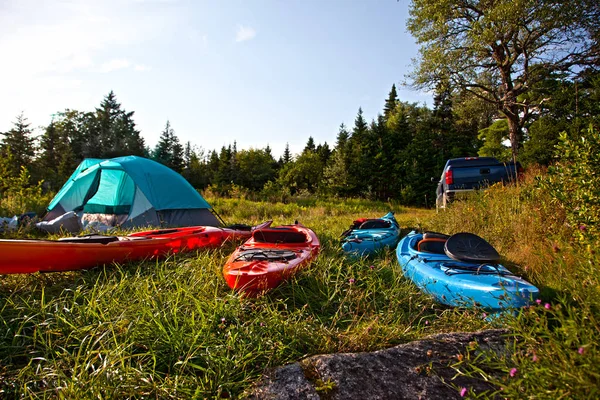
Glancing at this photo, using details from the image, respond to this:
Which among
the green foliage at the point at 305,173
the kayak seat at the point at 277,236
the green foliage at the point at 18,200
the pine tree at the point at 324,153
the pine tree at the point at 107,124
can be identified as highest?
the pine tree at the point at 107,124

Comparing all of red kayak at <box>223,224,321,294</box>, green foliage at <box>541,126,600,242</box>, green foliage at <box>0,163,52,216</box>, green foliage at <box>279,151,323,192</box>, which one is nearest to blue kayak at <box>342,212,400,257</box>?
red kayak at <box>223,224,321,294</box>

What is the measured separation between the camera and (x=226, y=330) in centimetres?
199

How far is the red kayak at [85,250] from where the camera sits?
290 centimetres

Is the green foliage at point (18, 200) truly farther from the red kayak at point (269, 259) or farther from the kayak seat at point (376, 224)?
the kayak seat at point (376, 224)

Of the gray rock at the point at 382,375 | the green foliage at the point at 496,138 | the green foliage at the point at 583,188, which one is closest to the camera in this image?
the gray rock at the point at 382,375

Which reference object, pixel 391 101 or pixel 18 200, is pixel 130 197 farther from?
pixel 391 101

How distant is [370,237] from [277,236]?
5.48 feet

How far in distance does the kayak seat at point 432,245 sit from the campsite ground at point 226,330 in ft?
3.25

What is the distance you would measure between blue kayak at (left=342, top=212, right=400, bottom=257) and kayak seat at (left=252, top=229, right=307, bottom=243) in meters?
0.69

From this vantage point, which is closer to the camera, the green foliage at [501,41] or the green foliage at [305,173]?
the green foliage at [501,41]

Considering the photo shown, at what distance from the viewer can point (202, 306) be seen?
2.28 metres

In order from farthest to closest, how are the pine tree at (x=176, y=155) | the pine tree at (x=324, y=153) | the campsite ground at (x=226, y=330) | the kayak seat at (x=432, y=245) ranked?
the pine tree at (x=176, y=155) → the pine tree at (x=324, y=153) → the kayak seat at (x=432, y=245) → the campsite ground at (x=226, y=330)

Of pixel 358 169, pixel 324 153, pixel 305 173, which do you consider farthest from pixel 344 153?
pixel 324 153

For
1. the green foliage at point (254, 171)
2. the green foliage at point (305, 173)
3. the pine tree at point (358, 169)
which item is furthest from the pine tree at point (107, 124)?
the pine tree at point (358, 169)
